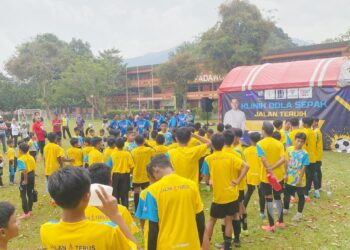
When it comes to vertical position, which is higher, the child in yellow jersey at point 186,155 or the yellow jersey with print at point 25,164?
the child in yellow jersey at point 186,155

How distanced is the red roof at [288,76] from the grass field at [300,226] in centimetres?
647

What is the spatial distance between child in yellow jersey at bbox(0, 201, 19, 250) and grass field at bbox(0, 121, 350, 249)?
12.7ft

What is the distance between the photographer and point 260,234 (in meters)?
6.24

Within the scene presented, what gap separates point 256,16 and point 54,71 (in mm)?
44174

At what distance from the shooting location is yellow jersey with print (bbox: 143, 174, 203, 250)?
3.30 m

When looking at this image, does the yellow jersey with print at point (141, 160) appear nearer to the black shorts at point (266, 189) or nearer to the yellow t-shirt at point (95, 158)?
the yellow t-shirt at point (95, 158)

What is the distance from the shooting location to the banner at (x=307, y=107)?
14.5m

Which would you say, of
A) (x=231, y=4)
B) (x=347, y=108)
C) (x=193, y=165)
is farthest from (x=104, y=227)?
(x=231, y=4)

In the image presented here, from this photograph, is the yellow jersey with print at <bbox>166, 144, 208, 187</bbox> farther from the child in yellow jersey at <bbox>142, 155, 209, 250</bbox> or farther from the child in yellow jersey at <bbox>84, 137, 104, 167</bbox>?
the child in yellow jersey at <bbox>84, 137, 104, 167</bbox>

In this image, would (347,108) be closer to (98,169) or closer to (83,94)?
(98,169)

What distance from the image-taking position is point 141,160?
7234mm

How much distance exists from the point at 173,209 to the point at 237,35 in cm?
3437

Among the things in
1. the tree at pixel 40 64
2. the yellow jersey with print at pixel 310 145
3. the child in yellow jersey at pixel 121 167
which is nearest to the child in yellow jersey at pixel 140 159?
the child in yellow jersey at pixel 121 167

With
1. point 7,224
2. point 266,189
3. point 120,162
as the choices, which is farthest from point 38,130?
A: point 7,224
